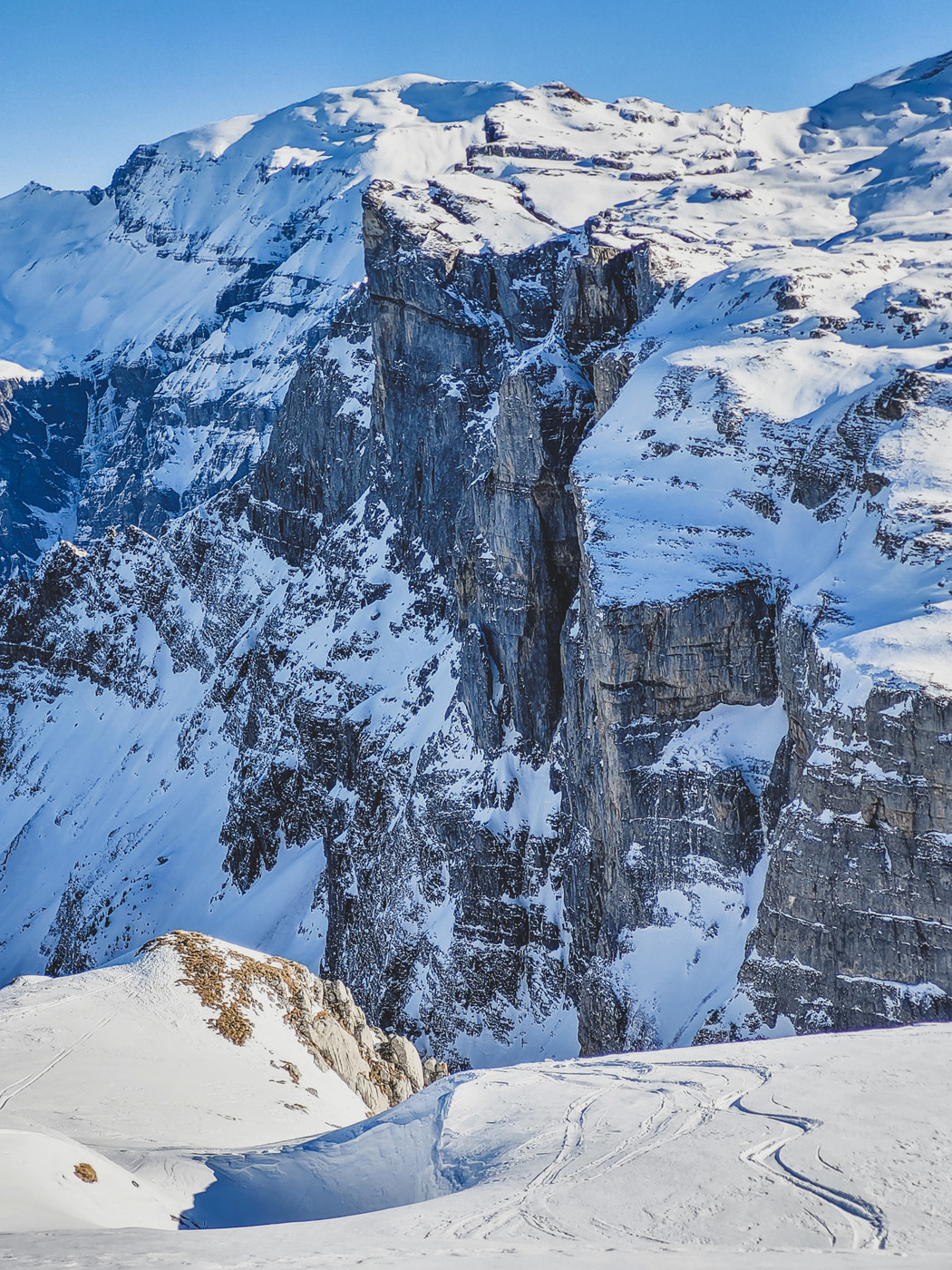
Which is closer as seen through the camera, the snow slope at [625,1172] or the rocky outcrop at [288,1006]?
the snow slope at [625,1172]

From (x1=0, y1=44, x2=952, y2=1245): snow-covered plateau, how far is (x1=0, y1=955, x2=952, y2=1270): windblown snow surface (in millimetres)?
190

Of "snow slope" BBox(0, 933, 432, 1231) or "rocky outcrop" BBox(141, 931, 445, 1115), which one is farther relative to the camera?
"rocky outcrop" BBox(141, 931, 445, 1115)

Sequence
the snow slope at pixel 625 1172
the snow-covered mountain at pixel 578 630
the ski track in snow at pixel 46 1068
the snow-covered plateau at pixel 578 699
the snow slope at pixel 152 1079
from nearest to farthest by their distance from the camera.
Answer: the snow slope at pixel 625 1172
the snow slope at pixel 152 1079
the snow-covered plateau at pixel 578 699
the ski track in snow at pixel 46 1068
the snow-covered mountain at pixel 578 630

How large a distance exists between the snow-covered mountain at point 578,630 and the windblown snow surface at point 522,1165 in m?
16.9

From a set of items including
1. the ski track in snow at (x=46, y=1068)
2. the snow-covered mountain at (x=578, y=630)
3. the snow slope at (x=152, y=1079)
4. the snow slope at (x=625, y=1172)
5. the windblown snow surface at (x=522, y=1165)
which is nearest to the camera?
the snow slope at (x=625, y=1172)

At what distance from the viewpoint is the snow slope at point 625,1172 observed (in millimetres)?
19797

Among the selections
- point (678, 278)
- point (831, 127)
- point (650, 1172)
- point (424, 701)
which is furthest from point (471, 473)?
point (650, 1172)

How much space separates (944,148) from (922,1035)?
111 metres

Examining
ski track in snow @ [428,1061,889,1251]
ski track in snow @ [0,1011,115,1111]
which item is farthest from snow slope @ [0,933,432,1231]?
ski track in snow @ [428,1061,889,1251]

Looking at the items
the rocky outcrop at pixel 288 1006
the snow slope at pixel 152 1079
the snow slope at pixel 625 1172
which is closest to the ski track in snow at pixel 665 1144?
the snow slope at pixel 625 1172

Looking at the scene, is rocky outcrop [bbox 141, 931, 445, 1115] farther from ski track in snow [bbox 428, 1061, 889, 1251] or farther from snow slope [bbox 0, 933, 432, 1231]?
ski track in snow [bbox 428, 1061, 889, 1251]

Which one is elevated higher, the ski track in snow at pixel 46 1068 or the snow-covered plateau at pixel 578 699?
the snow-covered plateau at pixel 578 699

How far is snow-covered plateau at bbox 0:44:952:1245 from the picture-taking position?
95.6ft

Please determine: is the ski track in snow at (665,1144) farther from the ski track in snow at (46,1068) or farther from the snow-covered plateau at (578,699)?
the ski track in snow at (46,1068)
